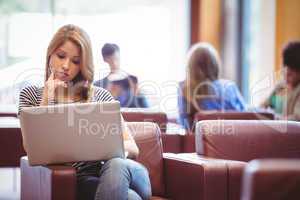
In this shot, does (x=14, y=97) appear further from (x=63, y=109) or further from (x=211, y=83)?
(x=63, y=109)

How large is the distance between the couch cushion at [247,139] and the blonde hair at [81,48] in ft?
2.21

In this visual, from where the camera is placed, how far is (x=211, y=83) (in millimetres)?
5441

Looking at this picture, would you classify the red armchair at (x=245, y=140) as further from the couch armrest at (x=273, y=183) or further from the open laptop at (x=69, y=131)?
the couch armrest at (x=273, y=183)

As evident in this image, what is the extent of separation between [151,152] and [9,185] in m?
3.52

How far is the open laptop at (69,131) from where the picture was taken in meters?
2.76

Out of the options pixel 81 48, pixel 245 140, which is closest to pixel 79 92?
pixel 81 48

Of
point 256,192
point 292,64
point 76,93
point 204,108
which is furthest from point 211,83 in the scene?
point 256,192

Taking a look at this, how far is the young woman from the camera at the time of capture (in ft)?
9.57

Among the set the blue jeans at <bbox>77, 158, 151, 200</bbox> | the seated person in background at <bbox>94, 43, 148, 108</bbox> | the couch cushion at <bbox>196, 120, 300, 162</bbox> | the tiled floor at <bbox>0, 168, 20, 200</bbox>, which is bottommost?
the tiled floor at <bbox>0, 168, 20, 200</bbox>

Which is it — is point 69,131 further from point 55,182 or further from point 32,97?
point 32,97

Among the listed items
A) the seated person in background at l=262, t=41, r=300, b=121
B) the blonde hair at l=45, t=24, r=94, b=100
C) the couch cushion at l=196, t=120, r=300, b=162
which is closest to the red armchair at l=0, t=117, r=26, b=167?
the blonde hair at l=45, t=24, r=94, b=100

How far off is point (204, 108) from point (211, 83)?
0.76 feet

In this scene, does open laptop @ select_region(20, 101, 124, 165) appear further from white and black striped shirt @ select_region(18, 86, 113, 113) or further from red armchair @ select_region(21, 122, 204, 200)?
white and black striped shirt @ select_region(18, 86, 113, 113)

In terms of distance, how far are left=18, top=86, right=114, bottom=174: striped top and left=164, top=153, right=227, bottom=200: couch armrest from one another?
0.45 m
